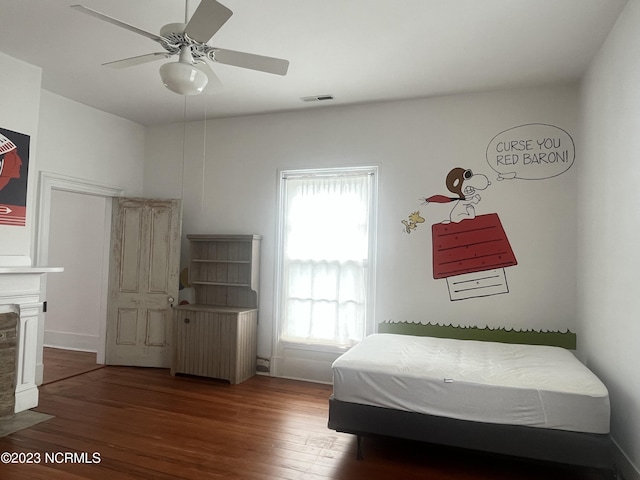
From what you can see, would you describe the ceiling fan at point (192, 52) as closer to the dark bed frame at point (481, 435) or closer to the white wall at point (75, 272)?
the dark bed frame at point (481, 435)

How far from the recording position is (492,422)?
8.76 feet

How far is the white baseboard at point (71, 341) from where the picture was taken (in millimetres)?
5980

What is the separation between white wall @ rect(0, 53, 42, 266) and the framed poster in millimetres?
41

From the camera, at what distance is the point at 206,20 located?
213 cm

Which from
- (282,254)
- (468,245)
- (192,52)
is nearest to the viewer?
(192,52)

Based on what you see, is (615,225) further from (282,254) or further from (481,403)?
(282,254)

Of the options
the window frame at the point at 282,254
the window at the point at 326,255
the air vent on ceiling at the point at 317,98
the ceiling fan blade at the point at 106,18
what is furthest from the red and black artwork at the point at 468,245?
the ceiling fan blade at the point at 106,18

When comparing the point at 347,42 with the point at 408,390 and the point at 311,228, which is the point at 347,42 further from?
the point at 408,390

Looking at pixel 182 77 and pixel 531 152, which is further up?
pixel 531 152

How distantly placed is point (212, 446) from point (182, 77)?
246 centimetres

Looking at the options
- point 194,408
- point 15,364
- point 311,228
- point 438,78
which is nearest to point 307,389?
point 194,408

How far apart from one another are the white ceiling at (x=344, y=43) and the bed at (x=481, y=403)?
2364 millimetres

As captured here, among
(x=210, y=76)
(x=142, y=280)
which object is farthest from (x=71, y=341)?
(x=210, y=76)

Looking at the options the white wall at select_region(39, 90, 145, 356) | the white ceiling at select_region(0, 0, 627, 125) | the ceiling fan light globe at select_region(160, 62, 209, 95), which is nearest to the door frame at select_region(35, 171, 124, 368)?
the white wall at select_region(39, 90, 145, 356)
